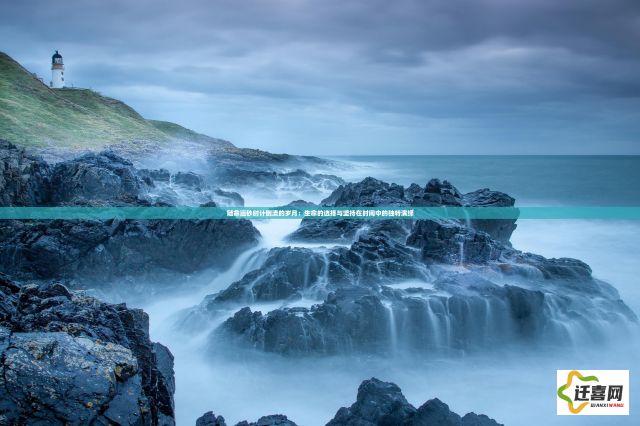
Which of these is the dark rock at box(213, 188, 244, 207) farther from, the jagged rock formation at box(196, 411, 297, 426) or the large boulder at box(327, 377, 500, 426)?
the large boulder at box(327, 377, 500, 426)

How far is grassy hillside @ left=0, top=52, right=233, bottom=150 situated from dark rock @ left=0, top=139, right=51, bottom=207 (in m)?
0.90

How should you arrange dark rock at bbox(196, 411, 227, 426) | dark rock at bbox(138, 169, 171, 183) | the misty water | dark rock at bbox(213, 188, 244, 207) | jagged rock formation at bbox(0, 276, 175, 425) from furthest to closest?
1. dark rock at bbox(138, 169, 171, 183)
2. dark rock at bbox(213, 188, 244, 207)
3. the misty water
4. dark rock at bbox(196, 411, 227, 426)
5. jagged rock formation at bbox(0, 276, 175, 425)

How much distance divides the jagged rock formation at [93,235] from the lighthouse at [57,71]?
2.35 m

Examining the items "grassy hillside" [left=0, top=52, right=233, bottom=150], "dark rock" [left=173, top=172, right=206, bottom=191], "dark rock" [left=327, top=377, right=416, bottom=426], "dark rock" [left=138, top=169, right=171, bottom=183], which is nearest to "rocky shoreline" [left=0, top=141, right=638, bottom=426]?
"dark rock" [left=327, top=377, right=416, bottom=426]

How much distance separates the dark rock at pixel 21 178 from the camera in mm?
14016

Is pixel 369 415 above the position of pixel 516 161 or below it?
below

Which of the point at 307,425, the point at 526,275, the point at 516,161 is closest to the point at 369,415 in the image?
the point at 307,425

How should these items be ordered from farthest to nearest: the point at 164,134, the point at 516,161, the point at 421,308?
1. the point at 516,161
2. the point at 164,134
3. the point at 421,308

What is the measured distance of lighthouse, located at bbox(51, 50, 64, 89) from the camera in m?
13.1

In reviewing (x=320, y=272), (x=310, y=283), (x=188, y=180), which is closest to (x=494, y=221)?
(x=320, y=272)

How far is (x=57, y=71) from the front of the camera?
1452 cm

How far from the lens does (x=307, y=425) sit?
24.6 ft

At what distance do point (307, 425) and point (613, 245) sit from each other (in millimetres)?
13888

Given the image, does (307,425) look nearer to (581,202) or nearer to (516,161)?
(581,202)
